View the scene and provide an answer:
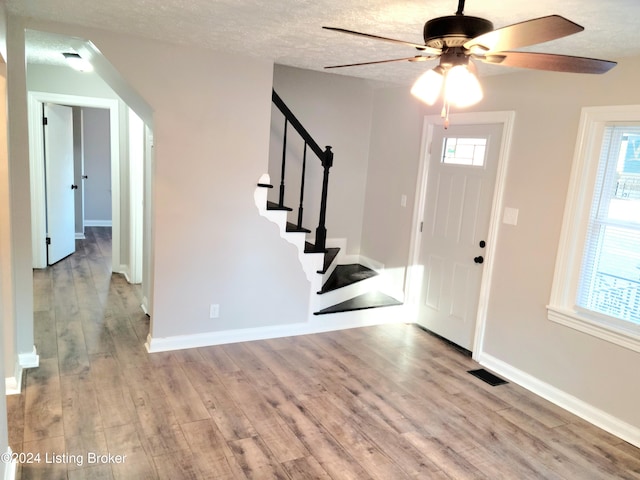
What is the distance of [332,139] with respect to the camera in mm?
5074

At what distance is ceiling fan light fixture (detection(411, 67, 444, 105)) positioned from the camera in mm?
1853

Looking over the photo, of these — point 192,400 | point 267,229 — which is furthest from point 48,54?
point 192,400

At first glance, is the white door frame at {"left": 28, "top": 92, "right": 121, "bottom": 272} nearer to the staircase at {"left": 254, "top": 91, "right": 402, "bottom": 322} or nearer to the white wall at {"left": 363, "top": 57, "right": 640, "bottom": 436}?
the staircase at {"left": 254, "top": 91, "right": 402, "bottom": 322}

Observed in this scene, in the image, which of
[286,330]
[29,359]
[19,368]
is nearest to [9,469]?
[19,368]

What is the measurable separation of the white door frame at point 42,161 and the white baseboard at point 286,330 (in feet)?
8.45

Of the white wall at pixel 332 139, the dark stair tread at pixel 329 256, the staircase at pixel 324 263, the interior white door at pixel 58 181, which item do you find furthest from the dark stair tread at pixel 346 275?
the interior white door at pixel 58 181

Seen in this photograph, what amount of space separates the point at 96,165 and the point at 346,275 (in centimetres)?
605

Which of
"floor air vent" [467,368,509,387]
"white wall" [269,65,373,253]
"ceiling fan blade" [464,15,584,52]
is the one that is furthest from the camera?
"white wall" [269,65,373,253]

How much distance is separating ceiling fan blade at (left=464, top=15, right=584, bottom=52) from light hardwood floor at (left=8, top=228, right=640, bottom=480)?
2.09 m

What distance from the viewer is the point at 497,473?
2539mm

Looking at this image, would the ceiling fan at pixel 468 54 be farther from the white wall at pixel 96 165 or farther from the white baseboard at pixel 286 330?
the white wall at pixel 96 165

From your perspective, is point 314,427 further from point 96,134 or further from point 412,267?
point 96,134

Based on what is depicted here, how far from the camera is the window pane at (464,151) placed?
392 cm

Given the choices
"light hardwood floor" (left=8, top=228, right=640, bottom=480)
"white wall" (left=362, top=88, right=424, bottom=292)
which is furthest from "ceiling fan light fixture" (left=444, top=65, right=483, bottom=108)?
"white wall" (left=362, top=88, right=424, bottom=292)
